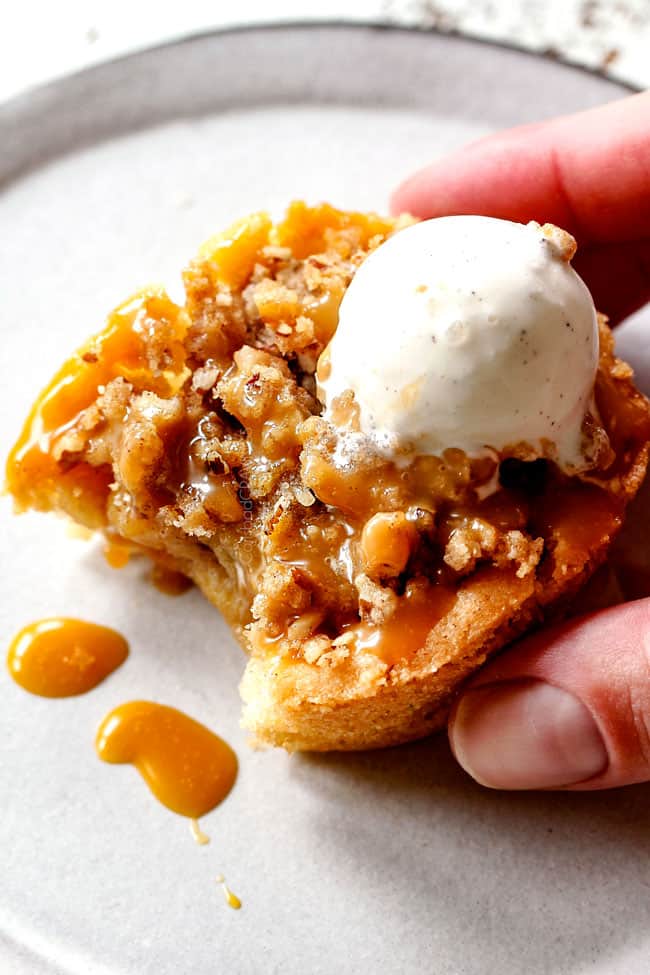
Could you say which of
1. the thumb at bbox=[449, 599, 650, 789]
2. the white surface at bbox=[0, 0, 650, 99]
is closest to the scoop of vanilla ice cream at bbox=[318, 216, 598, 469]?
the thumb at bbox=[449, 599, 650, 789]

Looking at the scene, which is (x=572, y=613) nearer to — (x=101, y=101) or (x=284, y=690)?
(x=284, y=690)

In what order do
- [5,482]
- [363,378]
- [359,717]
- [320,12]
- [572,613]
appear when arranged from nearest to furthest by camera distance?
[363,378] → [359,717] → [5,482] → [572,613] → [320,12]

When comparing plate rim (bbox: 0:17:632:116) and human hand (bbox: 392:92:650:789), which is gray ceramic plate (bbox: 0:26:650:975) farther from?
plate rim (bbox: 0:17:632:116)

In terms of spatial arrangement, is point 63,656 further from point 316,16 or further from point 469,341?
point 316,16

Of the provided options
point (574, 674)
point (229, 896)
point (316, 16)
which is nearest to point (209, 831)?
point (229, 896)

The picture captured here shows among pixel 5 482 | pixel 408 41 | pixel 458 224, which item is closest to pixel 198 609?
pixel 5 482

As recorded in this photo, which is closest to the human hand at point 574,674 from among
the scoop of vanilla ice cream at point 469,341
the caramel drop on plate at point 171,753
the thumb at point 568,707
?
the thumb at point 568,707
